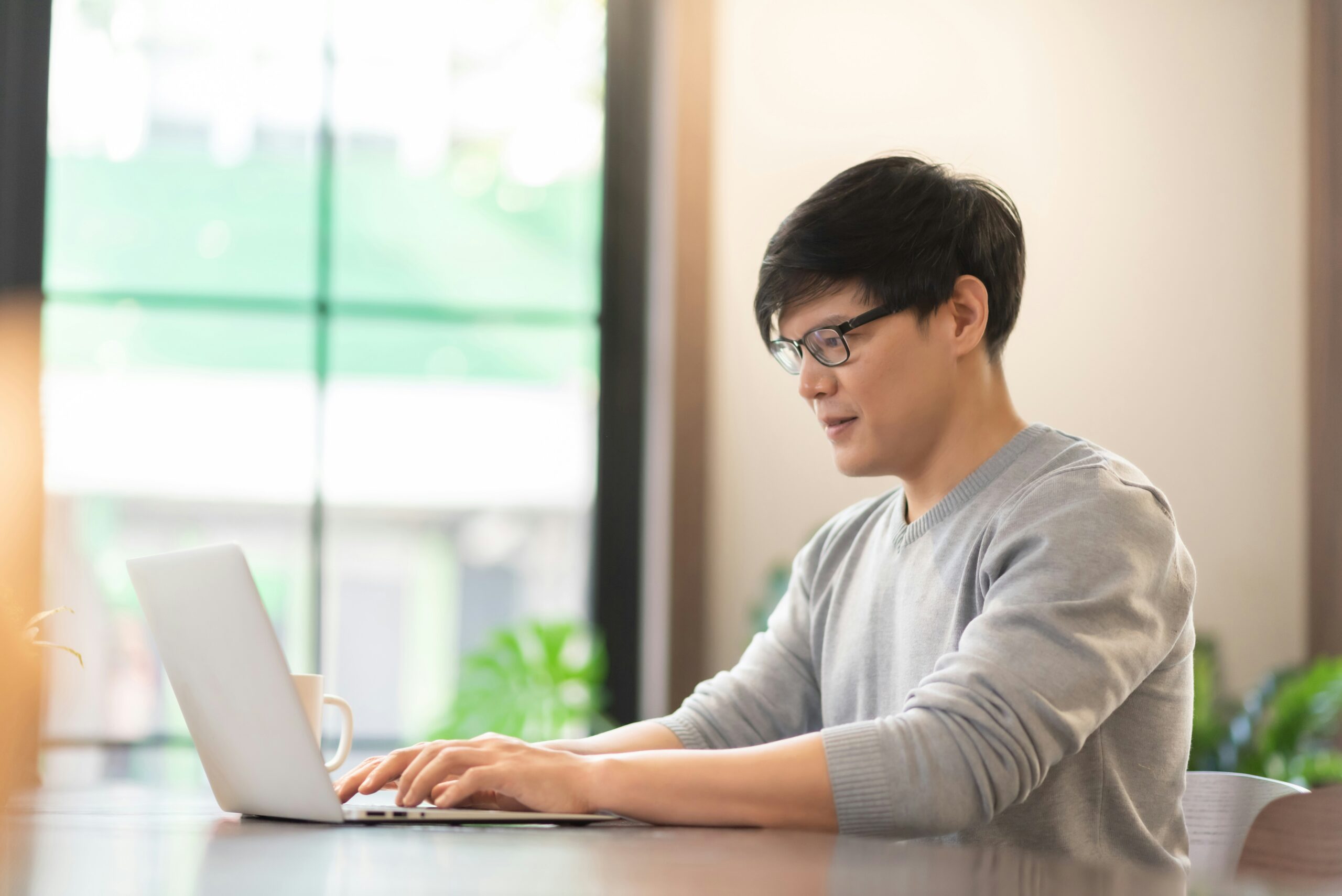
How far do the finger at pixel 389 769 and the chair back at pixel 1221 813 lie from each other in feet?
2.71

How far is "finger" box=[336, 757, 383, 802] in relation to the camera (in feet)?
3.62

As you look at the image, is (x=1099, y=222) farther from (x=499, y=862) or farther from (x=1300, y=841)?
(x=499, y=862)

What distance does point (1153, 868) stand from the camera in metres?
1.20

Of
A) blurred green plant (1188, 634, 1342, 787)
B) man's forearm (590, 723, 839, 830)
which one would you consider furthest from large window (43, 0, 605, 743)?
man's forearm (590, 723, 839, 830)

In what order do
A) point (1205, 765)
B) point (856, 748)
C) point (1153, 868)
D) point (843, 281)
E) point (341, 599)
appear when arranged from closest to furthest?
1. point (856, 748)
2. point (1153, 868)
3. point (843, 281)
4. point (1205, 765)
5. point (341, 599)

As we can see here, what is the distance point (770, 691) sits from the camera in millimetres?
1534

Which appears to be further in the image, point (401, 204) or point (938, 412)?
point (401, 204)

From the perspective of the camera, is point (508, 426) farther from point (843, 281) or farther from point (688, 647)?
point (843, 281)

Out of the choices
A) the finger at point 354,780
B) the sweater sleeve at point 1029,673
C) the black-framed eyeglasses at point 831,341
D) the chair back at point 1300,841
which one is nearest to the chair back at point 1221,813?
the chair back at point 1300,841

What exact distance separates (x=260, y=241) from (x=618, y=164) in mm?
1008

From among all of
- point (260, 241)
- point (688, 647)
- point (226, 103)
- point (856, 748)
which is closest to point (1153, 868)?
point (856, 748)

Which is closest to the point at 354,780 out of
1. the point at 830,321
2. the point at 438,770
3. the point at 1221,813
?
the point at 438,770

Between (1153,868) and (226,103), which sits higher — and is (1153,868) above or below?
below

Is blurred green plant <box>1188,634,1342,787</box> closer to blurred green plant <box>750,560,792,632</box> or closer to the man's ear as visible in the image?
blurred green plant <box>750,560,792,632</box>
